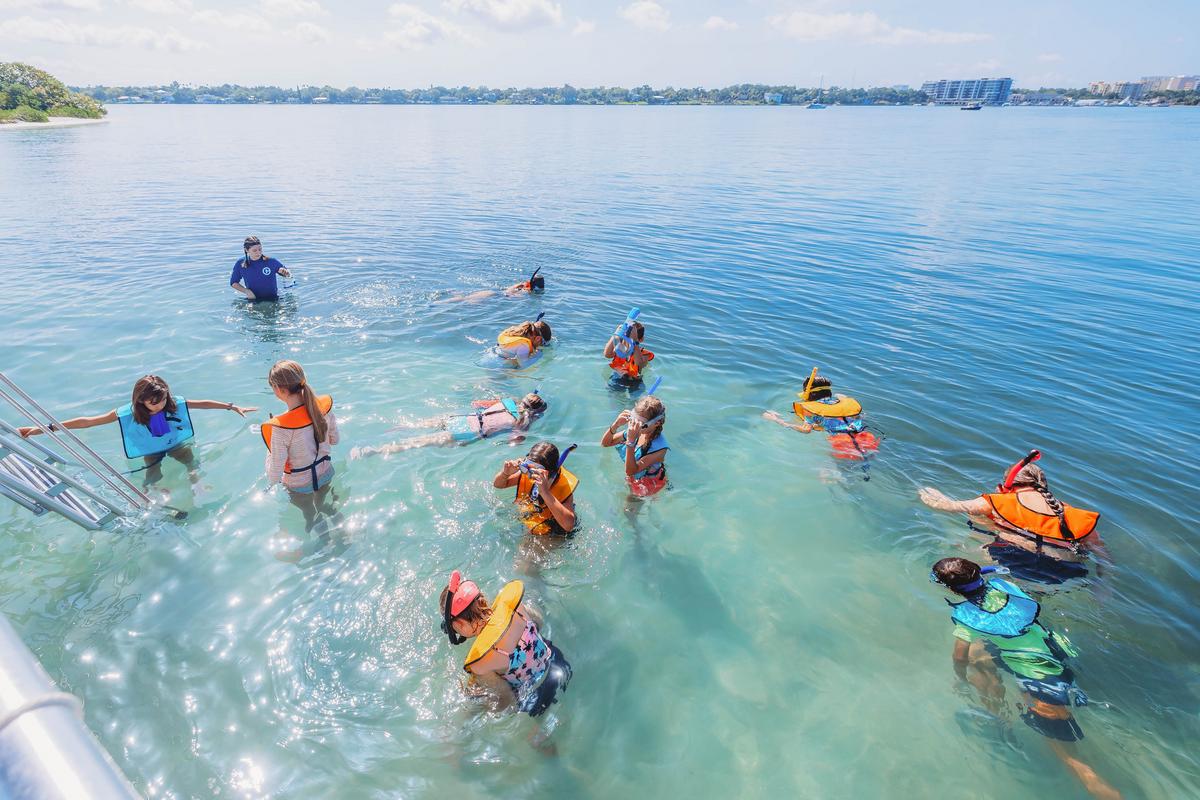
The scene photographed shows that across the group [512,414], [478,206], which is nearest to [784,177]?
[478,206]

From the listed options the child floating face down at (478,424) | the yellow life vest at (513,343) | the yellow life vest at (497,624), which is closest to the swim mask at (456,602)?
the yellow life vest at (497,624)

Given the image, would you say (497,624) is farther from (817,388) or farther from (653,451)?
(817,388)

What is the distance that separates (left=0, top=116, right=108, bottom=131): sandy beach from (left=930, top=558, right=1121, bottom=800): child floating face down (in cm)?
8437

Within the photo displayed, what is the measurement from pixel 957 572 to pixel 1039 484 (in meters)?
2.30

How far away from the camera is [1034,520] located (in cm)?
627

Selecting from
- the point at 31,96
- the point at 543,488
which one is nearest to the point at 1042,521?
the point at 543,488

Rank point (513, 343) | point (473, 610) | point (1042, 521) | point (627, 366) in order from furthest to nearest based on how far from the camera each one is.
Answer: point (513, 343) → point (627, 366) → point (1042, 521) → point (473, 610)

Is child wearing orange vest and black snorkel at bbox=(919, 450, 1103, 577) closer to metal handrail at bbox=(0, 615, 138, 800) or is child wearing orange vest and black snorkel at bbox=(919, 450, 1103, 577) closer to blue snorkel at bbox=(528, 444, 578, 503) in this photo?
blue snorkel at bbox=(528, 444, 578, 503)

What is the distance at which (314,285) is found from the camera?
15.0 meters

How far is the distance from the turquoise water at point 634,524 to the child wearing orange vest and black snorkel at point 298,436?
77cm

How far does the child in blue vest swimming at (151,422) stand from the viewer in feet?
21.0

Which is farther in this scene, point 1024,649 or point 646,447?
point 646,447

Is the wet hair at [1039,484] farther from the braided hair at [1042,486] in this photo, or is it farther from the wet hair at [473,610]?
the wet hair at [473,610]

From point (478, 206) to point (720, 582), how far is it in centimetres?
2401
